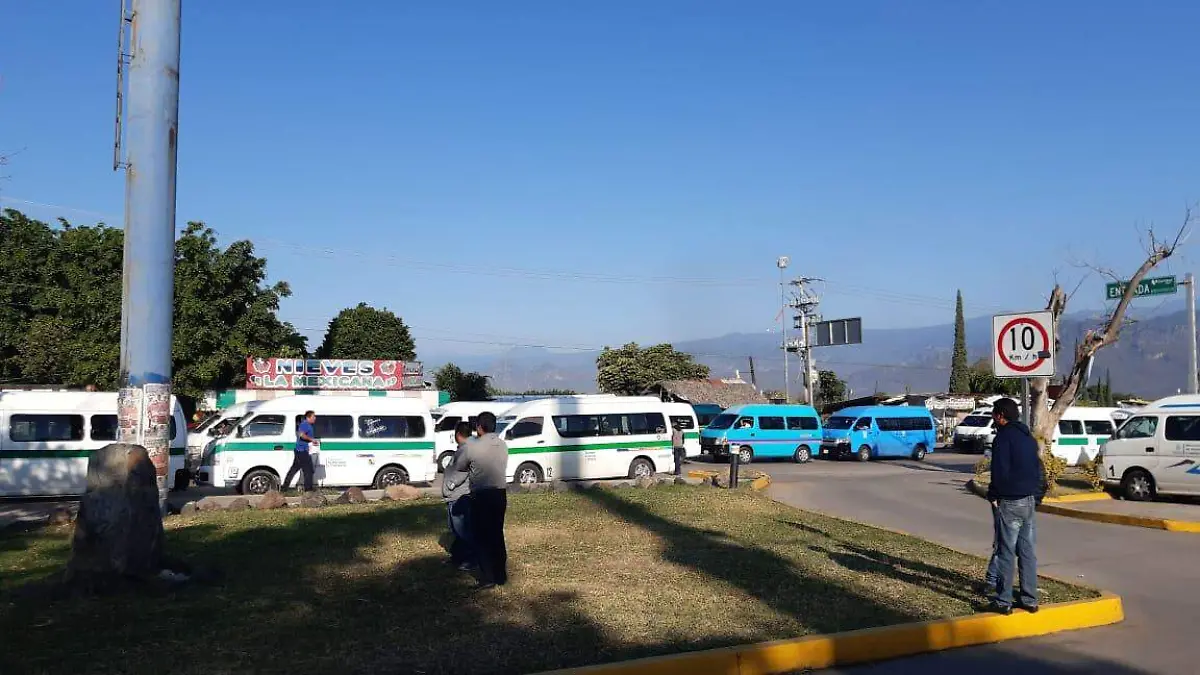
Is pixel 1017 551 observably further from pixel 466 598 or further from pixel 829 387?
pixel 829 387

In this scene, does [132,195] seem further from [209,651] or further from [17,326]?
[17,326]

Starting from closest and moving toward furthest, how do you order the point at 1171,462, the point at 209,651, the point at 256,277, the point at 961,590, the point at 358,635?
1. the point at 209,651
2. the point at 358,635
3. the point at 961,590
4. the point at 1171,462
5. the point at 256,277

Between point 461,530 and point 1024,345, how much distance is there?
19.9ft

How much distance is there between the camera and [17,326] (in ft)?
123

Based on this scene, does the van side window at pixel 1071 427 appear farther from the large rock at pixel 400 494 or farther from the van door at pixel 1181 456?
the large rock at pixel 400 494

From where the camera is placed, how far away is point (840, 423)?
37.4 m

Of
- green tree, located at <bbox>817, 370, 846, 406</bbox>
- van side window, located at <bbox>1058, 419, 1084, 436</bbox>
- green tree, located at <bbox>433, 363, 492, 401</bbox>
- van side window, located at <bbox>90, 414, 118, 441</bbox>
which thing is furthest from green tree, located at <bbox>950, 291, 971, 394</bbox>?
van side window, located at <bbox>90, 414, 118, 441</bbox>

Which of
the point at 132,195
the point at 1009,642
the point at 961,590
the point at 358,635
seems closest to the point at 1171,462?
the point at 961,590

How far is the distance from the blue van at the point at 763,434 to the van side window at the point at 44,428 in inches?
826

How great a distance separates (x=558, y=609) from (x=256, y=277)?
38.8 metres

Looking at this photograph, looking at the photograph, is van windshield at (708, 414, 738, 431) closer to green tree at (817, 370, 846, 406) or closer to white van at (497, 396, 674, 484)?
white van at (497, 396, 674, 484)

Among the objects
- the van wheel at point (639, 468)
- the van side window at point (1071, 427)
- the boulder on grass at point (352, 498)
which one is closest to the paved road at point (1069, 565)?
the van wheel at point (639, 468)

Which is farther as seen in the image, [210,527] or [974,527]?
[974,527]

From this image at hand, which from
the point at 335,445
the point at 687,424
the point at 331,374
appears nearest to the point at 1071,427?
the point at 687,424
